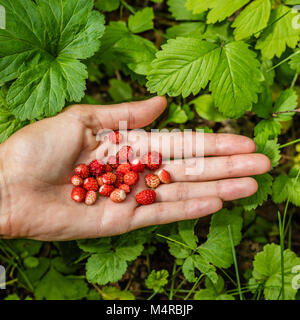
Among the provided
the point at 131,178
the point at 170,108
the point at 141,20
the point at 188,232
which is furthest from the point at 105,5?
the point at 188,232

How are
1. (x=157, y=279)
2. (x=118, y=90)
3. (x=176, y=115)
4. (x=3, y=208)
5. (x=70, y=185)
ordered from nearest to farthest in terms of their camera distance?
(x=3, y=208) → (x=70, y=185) → (x=157, y=279) → (x=176, y=115) → (x=118, y=90)

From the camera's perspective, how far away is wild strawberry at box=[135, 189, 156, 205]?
2.46 metres

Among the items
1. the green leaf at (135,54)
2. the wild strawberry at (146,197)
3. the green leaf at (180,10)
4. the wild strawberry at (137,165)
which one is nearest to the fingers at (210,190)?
the wild strawberry at (146,197)

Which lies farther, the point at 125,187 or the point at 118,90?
the point at 118,90

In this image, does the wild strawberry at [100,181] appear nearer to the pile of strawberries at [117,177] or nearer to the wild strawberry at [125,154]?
the pile of strawberries at [117,177]

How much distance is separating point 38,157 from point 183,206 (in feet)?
3.61

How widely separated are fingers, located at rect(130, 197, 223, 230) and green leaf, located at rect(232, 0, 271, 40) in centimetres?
128

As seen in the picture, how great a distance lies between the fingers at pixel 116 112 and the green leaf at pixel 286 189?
1.14 m

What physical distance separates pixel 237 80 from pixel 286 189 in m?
0.97

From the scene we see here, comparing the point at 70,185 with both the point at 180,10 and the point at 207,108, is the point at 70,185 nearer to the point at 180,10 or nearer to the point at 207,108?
the point at 207,108

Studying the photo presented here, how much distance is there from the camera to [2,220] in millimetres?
2318

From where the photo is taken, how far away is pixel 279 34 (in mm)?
2596

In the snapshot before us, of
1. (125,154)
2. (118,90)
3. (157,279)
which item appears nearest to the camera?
(125,154)

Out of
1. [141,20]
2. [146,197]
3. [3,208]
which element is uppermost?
[141,20]
